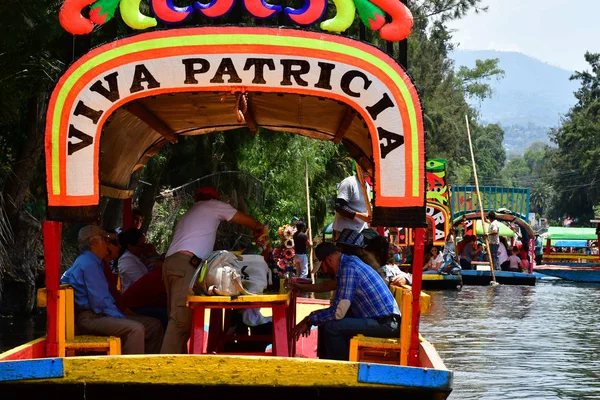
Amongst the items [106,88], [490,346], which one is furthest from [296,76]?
[490,346]

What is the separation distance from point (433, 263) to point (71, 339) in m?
19.5

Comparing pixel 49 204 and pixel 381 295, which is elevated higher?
pixel 49 204

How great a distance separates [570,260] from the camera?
52.9 m

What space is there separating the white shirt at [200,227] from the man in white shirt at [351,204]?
2.26 m

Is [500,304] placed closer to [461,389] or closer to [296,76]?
[461,389]

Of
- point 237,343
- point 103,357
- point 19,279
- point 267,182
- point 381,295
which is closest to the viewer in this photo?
point 103,357

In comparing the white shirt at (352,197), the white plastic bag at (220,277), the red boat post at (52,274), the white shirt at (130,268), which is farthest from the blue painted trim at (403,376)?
the white shirt at (352,197)

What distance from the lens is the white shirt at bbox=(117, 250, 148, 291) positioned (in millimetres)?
9734

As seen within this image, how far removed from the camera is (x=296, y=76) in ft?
22.8

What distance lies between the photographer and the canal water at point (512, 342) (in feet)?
35.1

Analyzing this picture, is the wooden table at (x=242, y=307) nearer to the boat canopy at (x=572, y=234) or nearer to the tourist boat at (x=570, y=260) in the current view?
the tourist boat at (x=570, y=260)

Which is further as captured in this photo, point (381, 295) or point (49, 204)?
point (381, 295)

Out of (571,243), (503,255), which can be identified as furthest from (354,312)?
(571,243)

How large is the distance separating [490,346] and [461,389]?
12.3 feet
